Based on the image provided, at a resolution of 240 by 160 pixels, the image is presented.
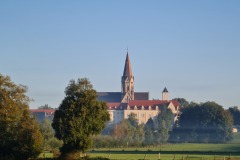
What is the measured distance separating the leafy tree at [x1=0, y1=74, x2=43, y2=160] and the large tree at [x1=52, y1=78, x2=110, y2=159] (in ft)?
8.77

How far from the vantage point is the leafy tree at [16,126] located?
60.2m

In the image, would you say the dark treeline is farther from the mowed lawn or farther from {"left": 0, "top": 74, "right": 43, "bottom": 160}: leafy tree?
{"left": 0, "top": 74, "right": 43, "bottom": 160}: leafy tree

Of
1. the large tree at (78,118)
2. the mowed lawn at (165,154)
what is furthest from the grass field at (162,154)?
the large tree at (78,118)

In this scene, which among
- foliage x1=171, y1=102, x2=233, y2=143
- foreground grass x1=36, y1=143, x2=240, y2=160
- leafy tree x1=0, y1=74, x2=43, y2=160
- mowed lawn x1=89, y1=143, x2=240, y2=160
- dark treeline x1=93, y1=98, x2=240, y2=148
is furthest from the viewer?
foliage x1=171, y1=102, x2=233, y2=143

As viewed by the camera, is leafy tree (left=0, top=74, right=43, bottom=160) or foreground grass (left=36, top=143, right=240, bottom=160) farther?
foreground grass (left=36, top=143, right=240, bottom=160)

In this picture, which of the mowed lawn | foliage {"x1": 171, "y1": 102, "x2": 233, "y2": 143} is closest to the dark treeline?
foliage {"x1": 171, "y1": 102, "x2": 233, "y2": 143}

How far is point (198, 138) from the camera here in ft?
530

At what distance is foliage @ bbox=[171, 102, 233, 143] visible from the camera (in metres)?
159

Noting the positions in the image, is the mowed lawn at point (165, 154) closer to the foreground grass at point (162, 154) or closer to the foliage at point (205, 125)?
the foreground grass at point (162, 154)

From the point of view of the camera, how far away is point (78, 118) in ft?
202

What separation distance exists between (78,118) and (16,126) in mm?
6768

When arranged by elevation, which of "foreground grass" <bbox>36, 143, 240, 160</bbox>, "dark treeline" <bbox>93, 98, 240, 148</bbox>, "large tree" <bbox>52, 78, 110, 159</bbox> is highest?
"dark treeline" <bbox>93, 98, 240, 148</bbox>

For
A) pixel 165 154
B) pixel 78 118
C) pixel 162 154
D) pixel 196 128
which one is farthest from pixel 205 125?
pixel 78 118

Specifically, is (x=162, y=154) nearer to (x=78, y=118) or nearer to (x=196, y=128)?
(x=78, y=118)
